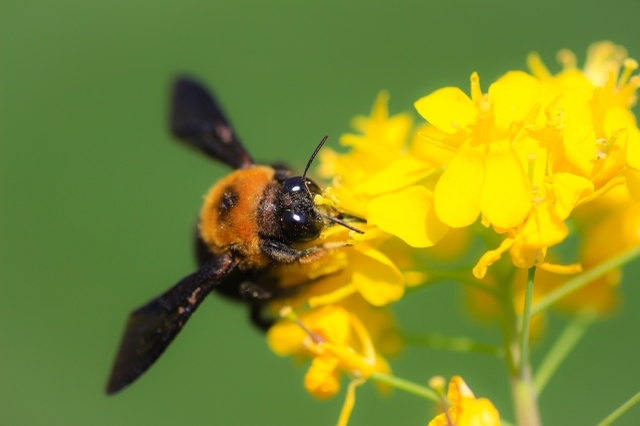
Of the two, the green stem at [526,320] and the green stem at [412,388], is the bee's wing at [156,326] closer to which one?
the green stem at [412,388]

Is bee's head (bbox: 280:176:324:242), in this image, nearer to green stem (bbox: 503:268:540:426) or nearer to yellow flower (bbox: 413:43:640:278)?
yellow flower (bbox: 413:43:640:278)

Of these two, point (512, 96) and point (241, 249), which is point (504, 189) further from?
point (241, 249)

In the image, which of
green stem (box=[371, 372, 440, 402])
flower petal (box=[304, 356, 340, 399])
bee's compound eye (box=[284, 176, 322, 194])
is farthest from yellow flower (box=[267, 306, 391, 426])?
bee's compound eye (box=[284, 176, 322, 194])

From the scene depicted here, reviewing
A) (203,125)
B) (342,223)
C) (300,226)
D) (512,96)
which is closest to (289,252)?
(300,226)

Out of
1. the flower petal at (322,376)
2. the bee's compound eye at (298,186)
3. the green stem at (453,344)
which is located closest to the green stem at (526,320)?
the green stem at (453,344)

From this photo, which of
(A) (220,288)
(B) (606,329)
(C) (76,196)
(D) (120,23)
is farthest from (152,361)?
(D) (120,23)

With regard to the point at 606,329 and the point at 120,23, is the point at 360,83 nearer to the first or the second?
the point at 120,23
